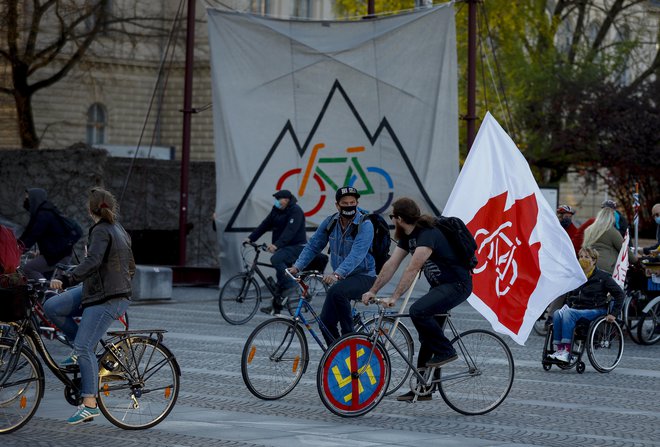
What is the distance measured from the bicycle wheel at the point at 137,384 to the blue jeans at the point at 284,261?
958 centimetres

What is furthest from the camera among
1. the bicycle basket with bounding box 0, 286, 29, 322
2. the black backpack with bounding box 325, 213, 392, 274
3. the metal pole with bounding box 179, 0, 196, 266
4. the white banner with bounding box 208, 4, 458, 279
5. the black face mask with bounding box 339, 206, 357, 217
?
the metal pole with bounding box 179, 0, 196, 266

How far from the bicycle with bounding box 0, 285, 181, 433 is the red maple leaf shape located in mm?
3313

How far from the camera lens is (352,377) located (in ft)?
34.8

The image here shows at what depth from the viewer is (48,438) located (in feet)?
30.3

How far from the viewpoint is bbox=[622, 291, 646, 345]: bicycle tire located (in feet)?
57.2

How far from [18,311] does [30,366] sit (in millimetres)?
431

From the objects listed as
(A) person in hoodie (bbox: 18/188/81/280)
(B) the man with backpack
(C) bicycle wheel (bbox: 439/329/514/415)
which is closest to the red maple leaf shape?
(C) bicycle wheel (bbox: 439/329/514/415)

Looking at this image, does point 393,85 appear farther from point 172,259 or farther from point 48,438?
point 48,438

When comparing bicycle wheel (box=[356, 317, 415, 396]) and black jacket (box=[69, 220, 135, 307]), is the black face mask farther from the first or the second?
black jacket (box=[69, 220, 135, 307])

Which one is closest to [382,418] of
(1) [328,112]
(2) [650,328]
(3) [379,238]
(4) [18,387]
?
(3) [379,238]

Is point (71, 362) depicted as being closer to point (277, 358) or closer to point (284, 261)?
point (277, 358)

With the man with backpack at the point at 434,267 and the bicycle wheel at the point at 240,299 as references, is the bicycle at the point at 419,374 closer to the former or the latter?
the man with backpack at the point at 434,267

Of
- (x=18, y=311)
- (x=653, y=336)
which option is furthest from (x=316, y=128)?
(x=18, y=311)

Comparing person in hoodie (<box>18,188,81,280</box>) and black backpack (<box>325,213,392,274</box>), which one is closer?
black backpack (<box>325,213,392,274</box>)
